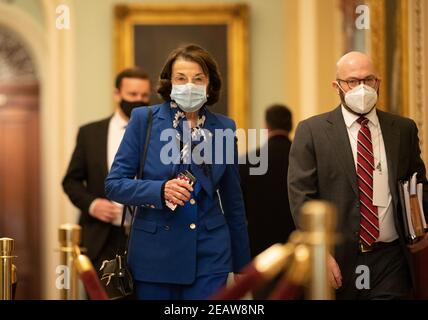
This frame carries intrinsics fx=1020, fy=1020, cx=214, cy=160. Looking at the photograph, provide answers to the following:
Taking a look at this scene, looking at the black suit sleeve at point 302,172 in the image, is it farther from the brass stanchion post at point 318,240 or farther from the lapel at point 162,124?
the brass stanchion post at point 318,240

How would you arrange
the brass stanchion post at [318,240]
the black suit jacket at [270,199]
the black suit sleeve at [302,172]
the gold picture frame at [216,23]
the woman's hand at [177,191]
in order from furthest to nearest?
the gold picture frame at [216,23], the black suit jacket at [270,199], the black suit sleeve at [302,172], the woman's hand at [177,191], the brass stanchion post at [318,240]

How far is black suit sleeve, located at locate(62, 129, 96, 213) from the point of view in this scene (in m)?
6.88

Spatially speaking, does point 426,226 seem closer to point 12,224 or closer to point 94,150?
point 94,150

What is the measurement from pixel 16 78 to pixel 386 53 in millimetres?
6010

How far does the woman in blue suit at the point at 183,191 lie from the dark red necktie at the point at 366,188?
642mm

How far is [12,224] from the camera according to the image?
40.5 ft

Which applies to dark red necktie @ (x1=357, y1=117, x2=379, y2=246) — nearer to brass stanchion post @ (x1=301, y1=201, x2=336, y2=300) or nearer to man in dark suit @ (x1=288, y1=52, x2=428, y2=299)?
man in dark suit @ (x1=288, y1=52, x2=428, y2=299)

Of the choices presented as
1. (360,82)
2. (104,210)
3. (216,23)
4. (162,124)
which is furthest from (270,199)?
(216,23)

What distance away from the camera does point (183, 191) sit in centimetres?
484

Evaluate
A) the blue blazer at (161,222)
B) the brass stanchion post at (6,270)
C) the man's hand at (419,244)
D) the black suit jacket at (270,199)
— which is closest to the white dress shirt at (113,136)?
the black suit jacket at (270,199)

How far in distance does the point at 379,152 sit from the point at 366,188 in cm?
21

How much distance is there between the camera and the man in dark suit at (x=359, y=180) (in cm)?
530

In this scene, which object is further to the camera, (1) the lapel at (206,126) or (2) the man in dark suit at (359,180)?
(2) the man in dark suit at (359,180)
